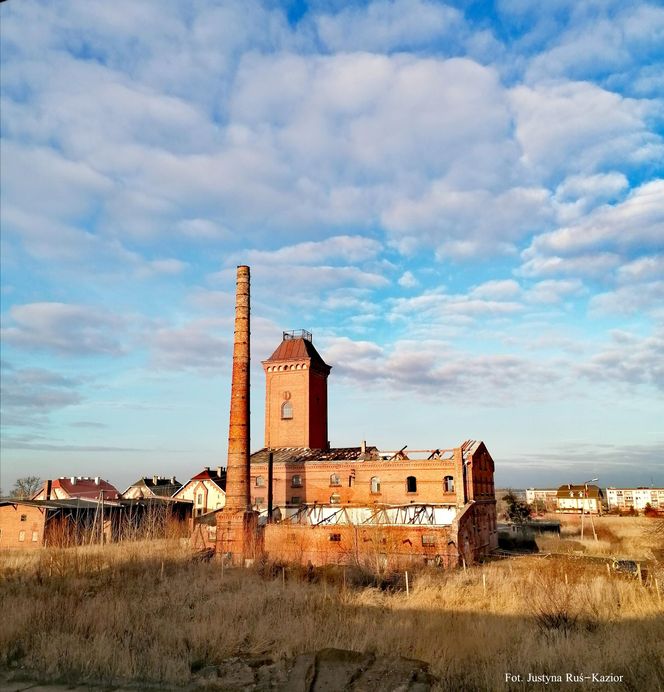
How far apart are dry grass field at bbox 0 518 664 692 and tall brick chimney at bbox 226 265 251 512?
375 inches

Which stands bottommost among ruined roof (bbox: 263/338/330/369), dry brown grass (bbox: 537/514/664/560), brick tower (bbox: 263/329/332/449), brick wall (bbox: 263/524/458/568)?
dry brown grass (bbox: 537/514/664/560)

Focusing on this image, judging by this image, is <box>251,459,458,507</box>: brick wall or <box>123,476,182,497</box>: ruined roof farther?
<box>123,476,182,497</box>: ruined roof

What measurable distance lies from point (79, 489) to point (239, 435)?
115ft

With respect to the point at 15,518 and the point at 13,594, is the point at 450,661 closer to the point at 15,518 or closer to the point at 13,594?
the point at 13,594

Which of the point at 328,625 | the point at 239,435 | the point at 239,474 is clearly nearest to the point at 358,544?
the point at 239,474

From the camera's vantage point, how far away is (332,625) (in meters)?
13.2

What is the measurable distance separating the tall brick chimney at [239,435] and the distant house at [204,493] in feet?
51.0

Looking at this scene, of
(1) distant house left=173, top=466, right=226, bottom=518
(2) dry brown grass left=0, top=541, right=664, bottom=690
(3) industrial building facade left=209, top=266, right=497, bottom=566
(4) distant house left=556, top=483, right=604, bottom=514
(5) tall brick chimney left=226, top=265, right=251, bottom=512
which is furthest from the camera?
(4) distant house left=556, top=483, right=604, bottom=514

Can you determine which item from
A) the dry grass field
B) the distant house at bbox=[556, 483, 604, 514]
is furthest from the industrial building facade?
the distant house at bbox=[556, 483, 604, 514]

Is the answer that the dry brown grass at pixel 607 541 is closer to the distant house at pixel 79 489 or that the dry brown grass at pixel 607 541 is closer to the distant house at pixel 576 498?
the distant house at pixel 576 498

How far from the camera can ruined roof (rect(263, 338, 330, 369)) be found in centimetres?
4197

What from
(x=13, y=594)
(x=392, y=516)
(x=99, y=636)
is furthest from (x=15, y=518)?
(x=99, y=636)

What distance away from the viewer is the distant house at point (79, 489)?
174ft

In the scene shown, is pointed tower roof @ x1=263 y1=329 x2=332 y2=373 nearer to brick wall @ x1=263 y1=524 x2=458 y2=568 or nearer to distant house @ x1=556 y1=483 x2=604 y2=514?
brick wall @ x1=263 y1=524 x2=458 y2=568
